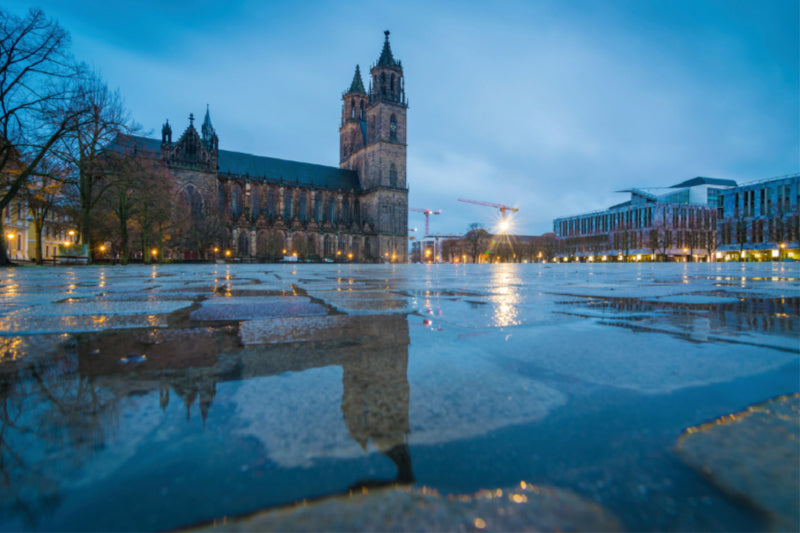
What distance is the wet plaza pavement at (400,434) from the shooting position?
0.54 m

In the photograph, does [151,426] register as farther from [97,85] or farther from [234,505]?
[97,85]

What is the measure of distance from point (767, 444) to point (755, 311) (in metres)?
2.46

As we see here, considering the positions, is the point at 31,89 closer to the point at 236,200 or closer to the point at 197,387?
the point at 197,387

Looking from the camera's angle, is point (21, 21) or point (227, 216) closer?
point (21, 21)

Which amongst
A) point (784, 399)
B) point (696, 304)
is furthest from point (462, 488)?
point (696, 304)

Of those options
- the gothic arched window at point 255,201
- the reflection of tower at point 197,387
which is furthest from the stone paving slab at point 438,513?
the gothic arched window at point 255,201

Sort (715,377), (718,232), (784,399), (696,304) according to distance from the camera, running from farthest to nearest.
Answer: (718,232) → (696,304) → (715,377) → (784,399)

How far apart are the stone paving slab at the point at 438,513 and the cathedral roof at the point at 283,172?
57.7 metres

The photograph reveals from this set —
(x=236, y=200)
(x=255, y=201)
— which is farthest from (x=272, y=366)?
(x=255, y=201)

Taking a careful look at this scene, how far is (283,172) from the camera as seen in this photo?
59.1 metres

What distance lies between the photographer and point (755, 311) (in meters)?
2.53

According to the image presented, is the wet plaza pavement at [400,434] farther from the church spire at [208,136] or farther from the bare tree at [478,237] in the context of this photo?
the bare tree at [478,237]

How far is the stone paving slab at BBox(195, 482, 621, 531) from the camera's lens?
510mm

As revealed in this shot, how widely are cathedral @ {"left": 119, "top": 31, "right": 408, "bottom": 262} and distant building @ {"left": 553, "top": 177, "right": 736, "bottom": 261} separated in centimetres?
4481
